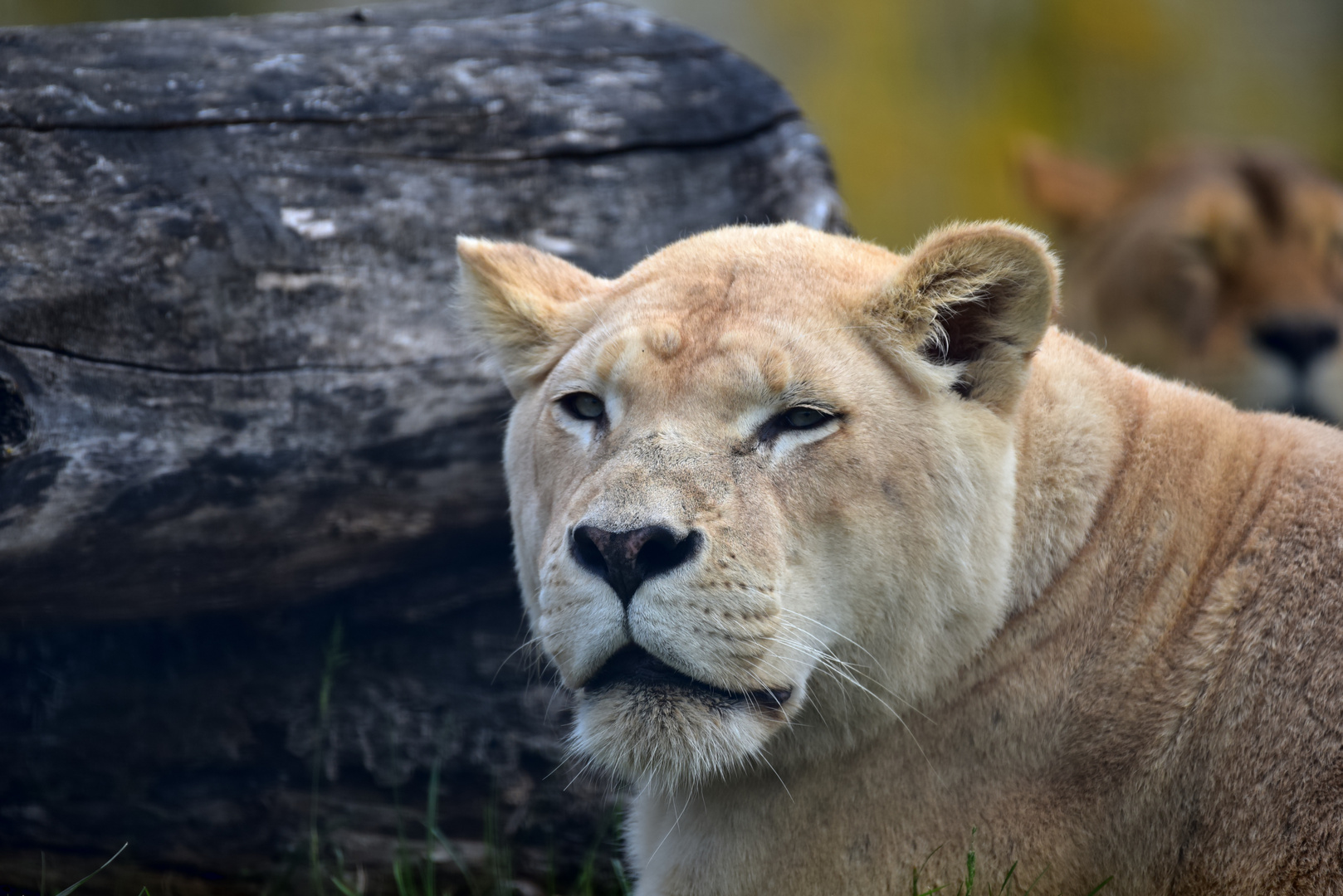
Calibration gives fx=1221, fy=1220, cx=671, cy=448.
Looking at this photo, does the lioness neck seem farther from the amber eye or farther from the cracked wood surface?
the cracked wood surface

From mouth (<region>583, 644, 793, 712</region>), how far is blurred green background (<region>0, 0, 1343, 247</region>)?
1355 centimetres

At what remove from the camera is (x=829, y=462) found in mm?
2574

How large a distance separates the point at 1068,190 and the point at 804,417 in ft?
19.9

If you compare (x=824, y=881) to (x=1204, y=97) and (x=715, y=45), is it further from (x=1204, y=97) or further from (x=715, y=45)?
(x=1204, y=97)

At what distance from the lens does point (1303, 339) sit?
651 centimetres

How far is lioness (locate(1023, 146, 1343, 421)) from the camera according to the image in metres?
6.54

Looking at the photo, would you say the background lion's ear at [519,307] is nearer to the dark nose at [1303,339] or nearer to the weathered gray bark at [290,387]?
the weathered gray bark at [290,387]

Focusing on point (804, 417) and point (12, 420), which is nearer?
point (804, 417)

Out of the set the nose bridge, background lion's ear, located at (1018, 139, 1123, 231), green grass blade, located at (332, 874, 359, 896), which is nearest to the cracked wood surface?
green grass blade, located at (332, 874, 359, 896)

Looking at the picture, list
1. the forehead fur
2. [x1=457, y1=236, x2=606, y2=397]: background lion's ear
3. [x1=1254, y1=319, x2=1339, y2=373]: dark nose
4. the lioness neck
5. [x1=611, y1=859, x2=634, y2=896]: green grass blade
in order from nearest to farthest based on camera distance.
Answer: the lioness neck, the forehead fur, [x1=457, y1=236, x2=606, y2=397]: background lion's ear, [x1=611, y1=859, x2=634, y2=896]: green grass blade, [x1=1254, y1=319, x2=1339, y2=373]: dark nose

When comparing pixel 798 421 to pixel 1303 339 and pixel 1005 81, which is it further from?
pixel 1005 81

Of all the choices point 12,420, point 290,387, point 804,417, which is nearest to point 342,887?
point 290,387

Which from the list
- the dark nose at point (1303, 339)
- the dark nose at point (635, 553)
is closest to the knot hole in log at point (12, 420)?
the dark nose at point (635, 553)

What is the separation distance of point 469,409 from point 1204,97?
48.1 ft
